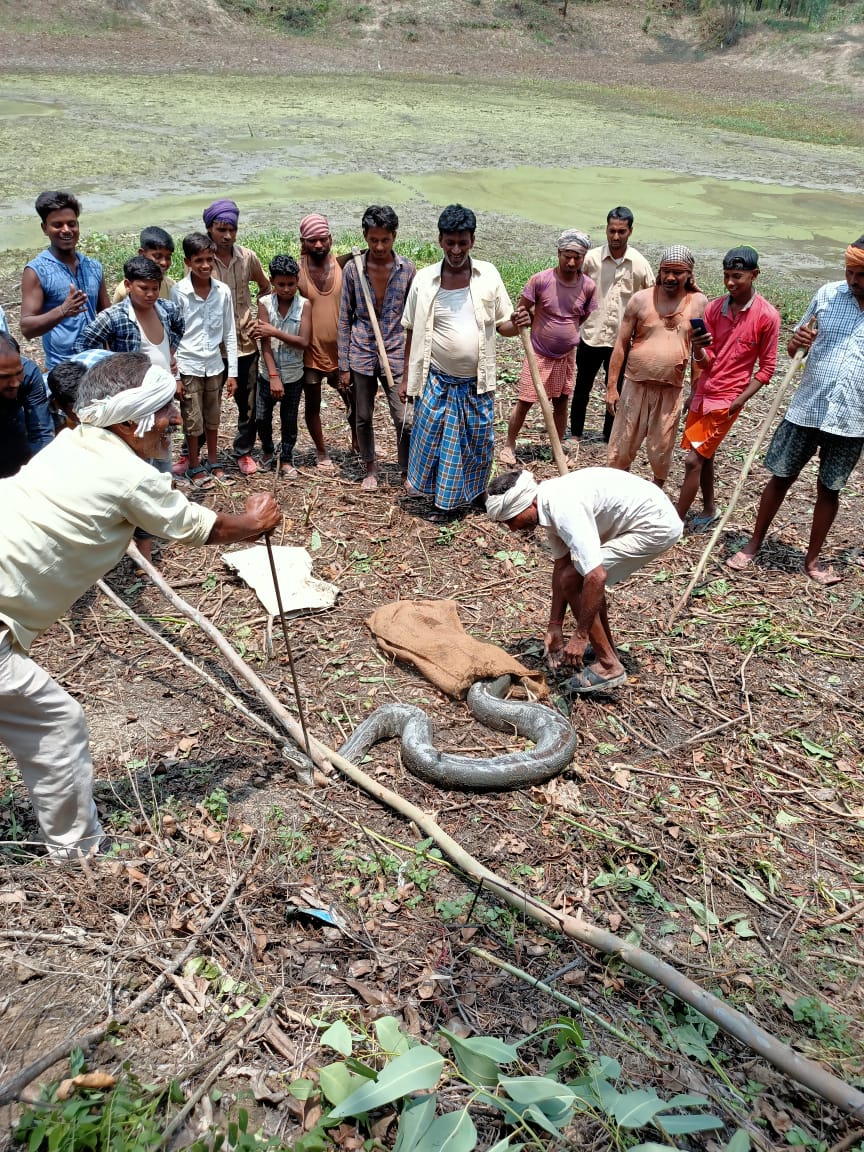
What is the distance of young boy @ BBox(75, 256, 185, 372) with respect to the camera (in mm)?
4875

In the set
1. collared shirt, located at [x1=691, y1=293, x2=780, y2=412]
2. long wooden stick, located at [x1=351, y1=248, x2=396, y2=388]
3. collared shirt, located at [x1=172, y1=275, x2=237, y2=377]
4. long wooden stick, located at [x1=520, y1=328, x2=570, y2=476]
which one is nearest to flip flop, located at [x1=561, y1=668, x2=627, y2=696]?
long wooden stick, located at [x1=520, y1=328, x2=570, y2=476]

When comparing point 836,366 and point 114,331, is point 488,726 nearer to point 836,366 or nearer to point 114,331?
point 836,366

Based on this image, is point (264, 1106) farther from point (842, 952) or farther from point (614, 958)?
point (842, 952)

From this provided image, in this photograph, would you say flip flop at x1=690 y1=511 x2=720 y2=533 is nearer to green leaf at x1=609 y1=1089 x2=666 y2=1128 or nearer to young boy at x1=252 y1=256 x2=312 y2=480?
young boy at x1=252 y1=256 x2=312 y2=480

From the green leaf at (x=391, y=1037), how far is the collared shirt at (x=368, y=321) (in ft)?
14.1

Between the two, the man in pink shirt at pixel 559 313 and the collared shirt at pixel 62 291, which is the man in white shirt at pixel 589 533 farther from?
the collared shirt at pixel 62 291

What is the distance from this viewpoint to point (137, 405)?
291 cm

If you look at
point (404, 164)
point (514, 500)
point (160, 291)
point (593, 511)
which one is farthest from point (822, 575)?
point (404, 164)

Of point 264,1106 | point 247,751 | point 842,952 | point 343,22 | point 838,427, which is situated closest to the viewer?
point 264,1106

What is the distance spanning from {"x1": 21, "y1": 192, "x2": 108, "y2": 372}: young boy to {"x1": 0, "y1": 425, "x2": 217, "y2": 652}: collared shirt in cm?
262

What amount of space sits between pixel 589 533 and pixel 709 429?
7.12ft

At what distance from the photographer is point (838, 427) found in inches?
195

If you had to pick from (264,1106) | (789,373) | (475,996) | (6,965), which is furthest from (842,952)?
(789,373)

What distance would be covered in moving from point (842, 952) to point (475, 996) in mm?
1319
